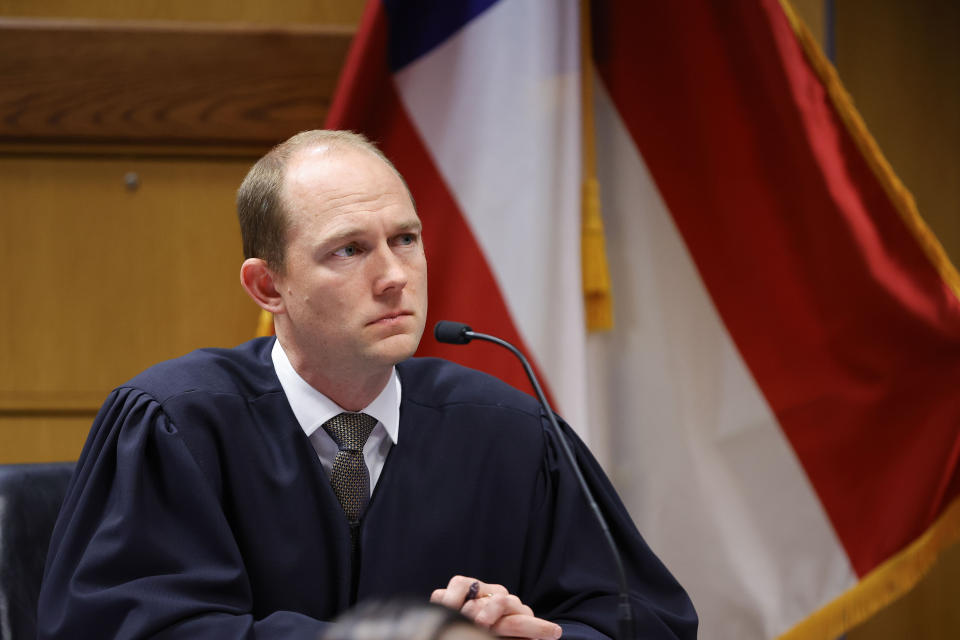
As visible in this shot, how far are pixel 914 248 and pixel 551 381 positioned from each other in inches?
35.4

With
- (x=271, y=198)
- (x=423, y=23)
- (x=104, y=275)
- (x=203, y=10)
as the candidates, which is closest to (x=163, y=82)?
(x=203, y=10)

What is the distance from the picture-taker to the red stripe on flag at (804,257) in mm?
2312

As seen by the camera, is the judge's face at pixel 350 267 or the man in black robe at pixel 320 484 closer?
the man in black robe at pixel 320 484

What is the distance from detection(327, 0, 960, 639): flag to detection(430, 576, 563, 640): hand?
1.02 m

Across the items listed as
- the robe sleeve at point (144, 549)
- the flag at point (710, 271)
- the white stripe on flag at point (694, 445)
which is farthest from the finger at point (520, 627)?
the white stripe on flag at point (694, 445)

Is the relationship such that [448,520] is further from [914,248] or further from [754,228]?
[914,248]

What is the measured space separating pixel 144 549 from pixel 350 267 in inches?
19.8

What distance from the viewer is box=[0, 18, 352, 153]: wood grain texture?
2.47 meters

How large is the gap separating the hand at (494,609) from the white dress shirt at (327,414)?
0.30 metres

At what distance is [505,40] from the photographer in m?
2.41

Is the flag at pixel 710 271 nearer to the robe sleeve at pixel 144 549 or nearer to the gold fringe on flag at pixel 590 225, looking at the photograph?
the gold fringe on flag at pixel 590 225

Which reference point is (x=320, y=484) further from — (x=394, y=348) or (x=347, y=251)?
(x=347, y=251)

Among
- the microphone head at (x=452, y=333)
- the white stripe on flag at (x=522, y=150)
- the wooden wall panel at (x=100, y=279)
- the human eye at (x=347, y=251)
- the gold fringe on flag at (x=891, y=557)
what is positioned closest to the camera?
the microphone head at (x=452, y=333)

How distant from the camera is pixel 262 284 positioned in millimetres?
1642
